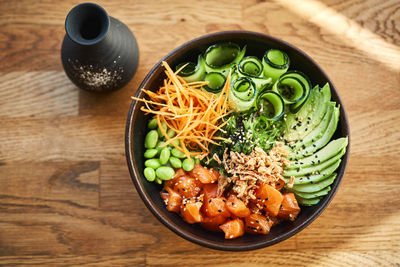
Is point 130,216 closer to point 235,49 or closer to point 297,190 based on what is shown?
point 297,190

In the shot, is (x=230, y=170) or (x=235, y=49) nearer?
(x=230, y=170)

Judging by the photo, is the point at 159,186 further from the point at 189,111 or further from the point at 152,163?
the point at 189,111

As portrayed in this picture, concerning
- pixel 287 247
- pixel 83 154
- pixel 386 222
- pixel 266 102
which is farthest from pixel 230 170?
pixel 386 222

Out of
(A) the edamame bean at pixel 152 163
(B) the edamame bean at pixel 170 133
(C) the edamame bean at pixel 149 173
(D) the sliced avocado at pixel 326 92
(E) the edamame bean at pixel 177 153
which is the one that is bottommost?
(C) the edamame bean at pixel 149 173

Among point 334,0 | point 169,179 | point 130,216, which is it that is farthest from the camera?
point 334,0

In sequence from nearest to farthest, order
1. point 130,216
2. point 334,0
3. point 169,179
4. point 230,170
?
point 230,170
point 169,179
point 130,216
point 334,0

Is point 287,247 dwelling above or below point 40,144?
above

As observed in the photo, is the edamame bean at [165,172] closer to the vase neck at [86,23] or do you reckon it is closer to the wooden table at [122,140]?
the wooden table at [122,140]

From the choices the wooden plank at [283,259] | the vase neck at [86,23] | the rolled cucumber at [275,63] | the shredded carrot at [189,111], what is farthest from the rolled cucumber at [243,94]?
the wooden plank at [283,259]

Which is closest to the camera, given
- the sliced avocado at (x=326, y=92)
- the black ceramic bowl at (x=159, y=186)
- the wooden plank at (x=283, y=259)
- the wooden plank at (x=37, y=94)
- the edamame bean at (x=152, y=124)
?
the black ceramic bowl at (x=159, y=186)
